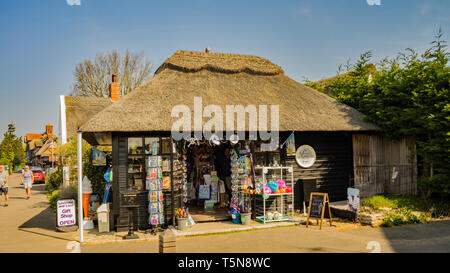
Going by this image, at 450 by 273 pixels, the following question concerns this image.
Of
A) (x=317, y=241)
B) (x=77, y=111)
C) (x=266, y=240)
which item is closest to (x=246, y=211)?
(x=266, y=240)

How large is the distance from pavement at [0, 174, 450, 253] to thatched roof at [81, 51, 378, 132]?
9.91 feet

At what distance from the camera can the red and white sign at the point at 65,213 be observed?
9711 millimetres

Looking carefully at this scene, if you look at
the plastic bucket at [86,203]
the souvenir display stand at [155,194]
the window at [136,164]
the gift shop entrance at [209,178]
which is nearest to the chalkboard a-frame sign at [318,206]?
the gift shop entrance at [209,178]

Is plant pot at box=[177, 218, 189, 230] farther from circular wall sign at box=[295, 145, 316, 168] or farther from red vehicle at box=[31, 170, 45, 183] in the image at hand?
red vehicle at box=[31, 170, 45, 183]

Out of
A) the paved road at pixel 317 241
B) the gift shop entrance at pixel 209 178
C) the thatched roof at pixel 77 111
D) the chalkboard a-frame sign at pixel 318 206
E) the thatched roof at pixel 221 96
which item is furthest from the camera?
the thatched roof at pixel 77 111

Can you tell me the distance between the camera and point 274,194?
33.3ft

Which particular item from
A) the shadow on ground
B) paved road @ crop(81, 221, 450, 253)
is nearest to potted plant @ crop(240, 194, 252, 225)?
paved road @ crop(81, 221, 450, 253)

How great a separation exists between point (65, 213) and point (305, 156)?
26.0 feet

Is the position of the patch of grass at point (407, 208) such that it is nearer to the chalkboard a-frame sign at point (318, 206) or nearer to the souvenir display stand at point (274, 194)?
the chalkboard a-frame sign at point (318, 206)

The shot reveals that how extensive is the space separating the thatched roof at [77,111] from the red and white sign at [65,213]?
10.8 meters

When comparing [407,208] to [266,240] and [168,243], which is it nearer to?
[266,240]
